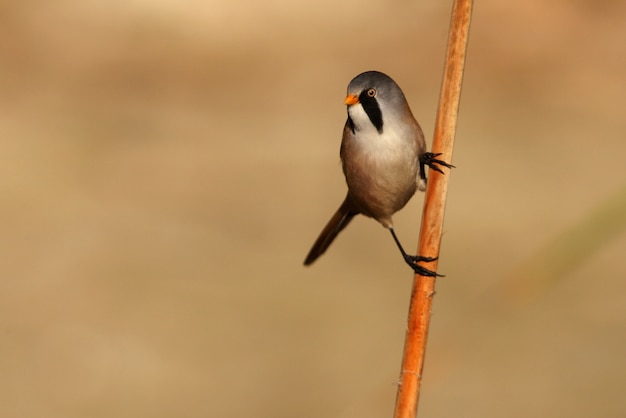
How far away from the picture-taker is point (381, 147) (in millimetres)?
3035

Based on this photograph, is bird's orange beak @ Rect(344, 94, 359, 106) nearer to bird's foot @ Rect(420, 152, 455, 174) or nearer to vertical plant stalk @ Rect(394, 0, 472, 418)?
bird's foot @ Rect(420, 152, 455, 174)

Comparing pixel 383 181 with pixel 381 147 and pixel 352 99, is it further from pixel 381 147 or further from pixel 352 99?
pixel 352 99

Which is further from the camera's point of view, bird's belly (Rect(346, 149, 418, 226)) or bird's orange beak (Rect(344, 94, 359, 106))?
bird's belly (Rect(346, 149, 418, 226))

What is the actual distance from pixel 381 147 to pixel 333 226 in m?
0.74

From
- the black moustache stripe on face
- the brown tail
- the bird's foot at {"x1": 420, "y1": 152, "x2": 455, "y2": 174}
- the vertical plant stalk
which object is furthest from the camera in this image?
the brown tail

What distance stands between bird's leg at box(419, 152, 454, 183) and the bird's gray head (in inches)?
6.0

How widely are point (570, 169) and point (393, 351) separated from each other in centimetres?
338

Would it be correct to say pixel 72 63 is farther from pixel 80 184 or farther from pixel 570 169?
pixel 570 169

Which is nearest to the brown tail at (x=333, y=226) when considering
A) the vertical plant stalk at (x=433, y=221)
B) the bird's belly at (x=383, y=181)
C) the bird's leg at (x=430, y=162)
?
the bird's belly at (x=383, y=181)

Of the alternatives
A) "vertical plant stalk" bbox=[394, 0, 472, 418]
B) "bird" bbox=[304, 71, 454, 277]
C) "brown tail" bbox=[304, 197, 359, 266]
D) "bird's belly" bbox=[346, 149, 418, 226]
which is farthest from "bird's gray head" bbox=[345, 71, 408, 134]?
"brown tail" bbox=[304, 197, 359, 266]

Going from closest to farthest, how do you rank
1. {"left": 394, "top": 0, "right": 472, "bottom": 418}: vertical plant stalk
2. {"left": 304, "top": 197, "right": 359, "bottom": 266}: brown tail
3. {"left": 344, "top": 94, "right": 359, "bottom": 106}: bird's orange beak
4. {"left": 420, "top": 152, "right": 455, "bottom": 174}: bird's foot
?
{"left": 394, "top": 0, "right": 472, "bottom": 418}: vertical plant stalk, {"left": 420, "top": 152, "right": 455, "bottom": 174}: bird's foot, {"left": 344, "top": 94, "right": 359, "bottom": 106}: bird's orange beak, {"left": 304, "top": 197, "right": 359, "bottom": 266}: brown tail

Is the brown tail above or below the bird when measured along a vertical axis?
above

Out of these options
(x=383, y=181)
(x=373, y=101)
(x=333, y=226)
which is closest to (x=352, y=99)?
(x=373, y=101)

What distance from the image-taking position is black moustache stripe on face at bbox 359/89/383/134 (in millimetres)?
2828
